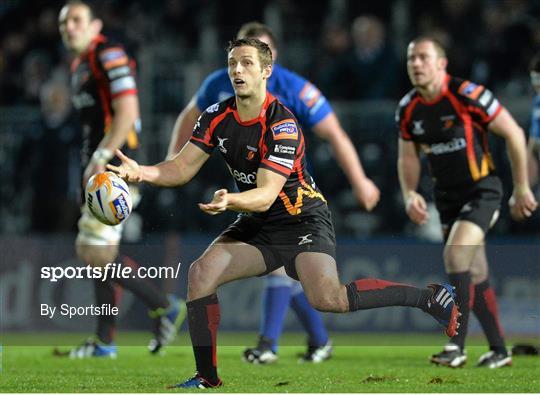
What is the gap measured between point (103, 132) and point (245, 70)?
291cm

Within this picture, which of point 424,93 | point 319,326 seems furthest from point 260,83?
point 319,326

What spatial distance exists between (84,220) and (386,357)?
2.50m

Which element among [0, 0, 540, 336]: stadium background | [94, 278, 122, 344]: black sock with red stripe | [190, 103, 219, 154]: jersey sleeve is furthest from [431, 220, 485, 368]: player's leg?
[94, 278, 122, 344]: black sock with red stripe

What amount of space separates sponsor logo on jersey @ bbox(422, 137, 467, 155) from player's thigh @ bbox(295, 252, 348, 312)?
217cm

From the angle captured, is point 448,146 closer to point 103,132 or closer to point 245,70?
point 245,70

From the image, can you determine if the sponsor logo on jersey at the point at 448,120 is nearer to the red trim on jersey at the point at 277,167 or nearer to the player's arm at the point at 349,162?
the player's arm at the point at 349,162

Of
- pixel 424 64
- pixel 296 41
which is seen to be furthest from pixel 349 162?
pixel 296 41

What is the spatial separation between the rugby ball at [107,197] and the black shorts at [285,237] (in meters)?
0.62

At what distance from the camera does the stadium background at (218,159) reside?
11.6 meters

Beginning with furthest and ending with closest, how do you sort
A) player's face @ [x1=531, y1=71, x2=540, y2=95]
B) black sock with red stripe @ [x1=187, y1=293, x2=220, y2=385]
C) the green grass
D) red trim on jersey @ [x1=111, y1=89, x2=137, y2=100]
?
player's face @ [x1=531, y1=71, x2=540, y2=95] → red trim on jersey @ [x1=111, y1=89, x2=137, y2=100] → the green grass → black sock with red stripe @ [x1=187, y1=293, x2=220, y2=385]

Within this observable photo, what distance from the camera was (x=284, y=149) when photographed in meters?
6.90

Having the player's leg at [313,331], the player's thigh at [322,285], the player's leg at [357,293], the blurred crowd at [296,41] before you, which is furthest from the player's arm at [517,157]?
the blurred crowd at [296,41]

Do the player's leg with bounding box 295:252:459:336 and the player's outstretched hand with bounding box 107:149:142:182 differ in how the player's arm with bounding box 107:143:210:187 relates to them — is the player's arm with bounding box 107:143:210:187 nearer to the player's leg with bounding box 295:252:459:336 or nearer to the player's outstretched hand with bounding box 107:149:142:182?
the player's outstretched hand with bounding box 107:149:142:182

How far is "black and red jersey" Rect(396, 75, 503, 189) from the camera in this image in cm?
874
